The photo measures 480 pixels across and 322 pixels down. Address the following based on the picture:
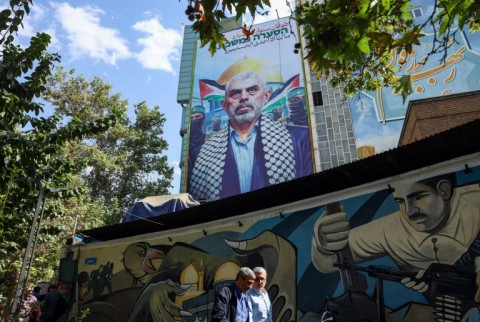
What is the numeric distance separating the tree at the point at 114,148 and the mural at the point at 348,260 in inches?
490

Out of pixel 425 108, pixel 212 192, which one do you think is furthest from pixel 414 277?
pixel 212 192

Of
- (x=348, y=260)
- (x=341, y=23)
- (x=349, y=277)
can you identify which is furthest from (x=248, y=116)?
(x=341, y=23)

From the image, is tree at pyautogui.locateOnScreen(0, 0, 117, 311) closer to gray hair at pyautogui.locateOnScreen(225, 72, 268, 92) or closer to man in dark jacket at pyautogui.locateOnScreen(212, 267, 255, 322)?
man in dark jacket at pyautogui.locateOnScreen(212, 267, 255, 322)

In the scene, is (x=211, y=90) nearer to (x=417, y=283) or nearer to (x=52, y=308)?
(x=52, y=308)

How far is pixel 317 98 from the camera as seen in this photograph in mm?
30141

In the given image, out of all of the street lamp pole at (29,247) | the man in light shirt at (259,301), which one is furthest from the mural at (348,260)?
the street lamp pole at (29,247)

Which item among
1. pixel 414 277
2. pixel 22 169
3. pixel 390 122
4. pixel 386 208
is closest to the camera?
pixel 414 277

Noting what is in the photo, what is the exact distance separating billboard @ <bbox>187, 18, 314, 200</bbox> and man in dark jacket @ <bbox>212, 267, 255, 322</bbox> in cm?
2219

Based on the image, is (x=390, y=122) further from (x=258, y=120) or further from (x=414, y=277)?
(x=414, y=277)

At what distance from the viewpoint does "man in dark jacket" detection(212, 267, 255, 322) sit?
3.92 m

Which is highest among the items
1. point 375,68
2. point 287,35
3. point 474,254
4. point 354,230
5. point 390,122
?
point 287,35

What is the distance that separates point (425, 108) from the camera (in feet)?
42.5

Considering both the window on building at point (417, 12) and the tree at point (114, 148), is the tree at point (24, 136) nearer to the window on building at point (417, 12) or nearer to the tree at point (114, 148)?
the tree at point (114, 148)

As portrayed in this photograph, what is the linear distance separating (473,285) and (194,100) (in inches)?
1110
